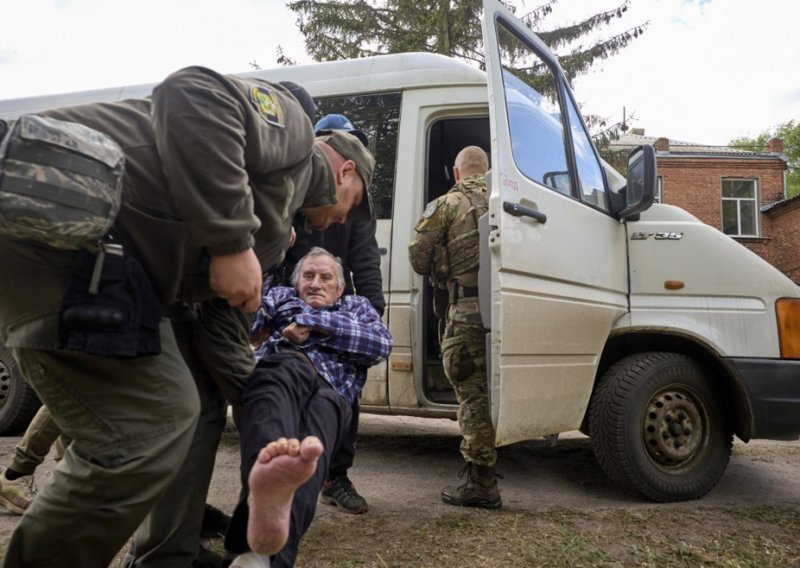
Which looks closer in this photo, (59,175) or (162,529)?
(59,175)

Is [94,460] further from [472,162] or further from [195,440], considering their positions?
[472,162]

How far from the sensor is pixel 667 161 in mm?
25172

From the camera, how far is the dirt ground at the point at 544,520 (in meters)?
2.78

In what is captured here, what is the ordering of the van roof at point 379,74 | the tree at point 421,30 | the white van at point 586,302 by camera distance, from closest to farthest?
the white van at point 586,302, the van roof at point 379,74, the tree at point 421,30

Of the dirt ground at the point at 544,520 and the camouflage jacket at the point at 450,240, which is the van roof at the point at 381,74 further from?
the dirt ground at the point at 544,520

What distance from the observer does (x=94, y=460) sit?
161cm

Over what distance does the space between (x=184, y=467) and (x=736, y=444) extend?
16.2ft

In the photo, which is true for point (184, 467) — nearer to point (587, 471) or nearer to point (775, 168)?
point (587, 471)

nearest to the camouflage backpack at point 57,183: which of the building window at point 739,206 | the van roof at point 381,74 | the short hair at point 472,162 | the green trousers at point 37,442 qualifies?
the green trousers at point 37,442

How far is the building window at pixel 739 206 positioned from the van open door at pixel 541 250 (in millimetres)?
23126

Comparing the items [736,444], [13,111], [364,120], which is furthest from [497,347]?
[13,111]

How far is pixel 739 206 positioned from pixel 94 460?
2671 cm

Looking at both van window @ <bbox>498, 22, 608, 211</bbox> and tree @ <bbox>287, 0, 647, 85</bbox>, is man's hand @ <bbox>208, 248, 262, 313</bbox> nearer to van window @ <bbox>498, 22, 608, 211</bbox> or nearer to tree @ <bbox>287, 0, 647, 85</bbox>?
van window @ <bbox>498, 22, 608, 211</bbox>

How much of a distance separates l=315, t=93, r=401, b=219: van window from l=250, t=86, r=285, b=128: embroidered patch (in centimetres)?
250
